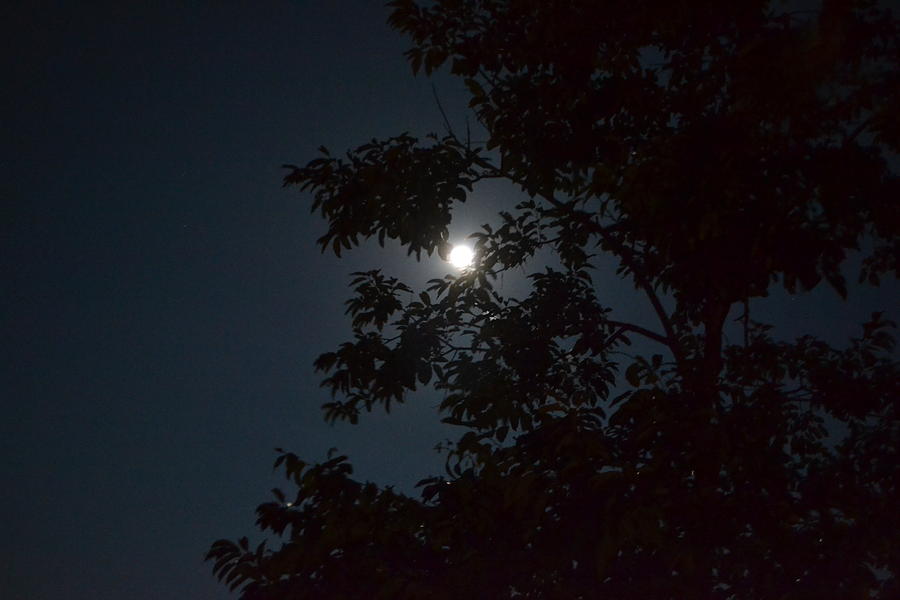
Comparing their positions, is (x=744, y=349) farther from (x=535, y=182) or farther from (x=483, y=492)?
(x=483, y=492)

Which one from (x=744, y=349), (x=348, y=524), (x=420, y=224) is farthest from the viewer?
(x=744, y=349)

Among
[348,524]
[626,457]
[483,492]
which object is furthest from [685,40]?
[348,524]

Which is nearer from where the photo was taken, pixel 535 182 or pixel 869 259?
pixel 535 182

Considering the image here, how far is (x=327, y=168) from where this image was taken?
604cm

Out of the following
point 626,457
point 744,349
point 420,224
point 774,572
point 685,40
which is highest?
point 685,40

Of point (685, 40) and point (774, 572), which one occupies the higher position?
point (685, 40)

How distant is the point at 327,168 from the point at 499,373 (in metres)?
2.25

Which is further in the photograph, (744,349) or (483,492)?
(744,349)

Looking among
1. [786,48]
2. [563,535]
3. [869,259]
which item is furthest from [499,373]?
[869,259]

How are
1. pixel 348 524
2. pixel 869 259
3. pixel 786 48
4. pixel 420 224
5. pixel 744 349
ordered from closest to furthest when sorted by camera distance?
pixel 348 524
pixel 786 48
pixel 420 224
pixel 869 259
pixel 744 349

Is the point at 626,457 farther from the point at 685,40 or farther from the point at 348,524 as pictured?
the point at 685,40

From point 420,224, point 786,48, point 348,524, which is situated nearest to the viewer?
point 348,524

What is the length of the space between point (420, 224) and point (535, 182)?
1.03 m

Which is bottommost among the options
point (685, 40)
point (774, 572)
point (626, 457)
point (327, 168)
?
point (774, 572)
